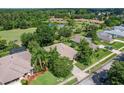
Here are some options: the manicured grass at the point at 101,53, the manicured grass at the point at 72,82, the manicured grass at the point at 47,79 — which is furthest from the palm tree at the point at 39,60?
the manicured grass at the point at 101,53

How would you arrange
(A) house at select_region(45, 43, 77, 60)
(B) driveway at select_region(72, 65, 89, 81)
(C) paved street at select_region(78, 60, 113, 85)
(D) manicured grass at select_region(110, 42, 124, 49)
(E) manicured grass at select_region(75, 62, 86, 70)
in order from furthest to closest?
(D) manicured grass at select_region(110, 42, 124, 49)
(A) house at select_region(45, 43, 77, 60)
(E) manicured grass at select_region(75, 62, 86, 70)
(B) driveway at select_region(72, 65, 89, 81)
(C) paved street at select_region(78, 60, 113, 85)

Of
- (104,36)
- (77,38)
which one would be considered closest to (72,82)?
(77,38)

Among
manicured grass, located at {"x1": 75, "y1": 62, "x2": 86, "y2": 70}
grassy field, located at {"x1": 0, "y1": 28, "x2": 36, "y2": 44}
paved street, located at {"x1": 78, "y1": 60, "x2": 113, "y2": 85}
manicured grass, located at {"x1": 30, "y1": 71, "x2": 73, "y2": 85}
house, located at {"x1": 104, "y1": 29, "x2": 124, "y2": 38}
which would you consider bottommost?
paved street, located at {"x1": 78, "y1": 60, "x2": 113, "y2": 85}

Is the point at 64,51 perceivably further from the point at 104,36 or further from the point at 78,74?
the point at 104,36

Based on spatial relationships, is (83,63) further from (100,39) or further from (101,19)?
(101,19)

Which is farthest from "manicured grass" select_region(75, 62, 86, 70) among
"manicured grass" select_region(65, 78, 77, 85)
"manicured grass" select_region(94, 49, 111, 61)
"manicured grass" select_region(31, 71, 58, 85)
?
"manicured grass" select_region(31, 71, 58, 85)

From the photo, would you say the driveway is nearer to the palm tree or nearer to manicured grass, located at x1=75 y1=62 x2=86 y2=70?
manicured grass, located at x1=75 y1=62 x2=86 y2=70

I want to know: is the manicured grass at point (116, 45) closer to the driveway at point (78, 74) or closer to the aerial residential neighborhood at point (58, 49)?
the aerial residential neighborhood at point (58, 49)

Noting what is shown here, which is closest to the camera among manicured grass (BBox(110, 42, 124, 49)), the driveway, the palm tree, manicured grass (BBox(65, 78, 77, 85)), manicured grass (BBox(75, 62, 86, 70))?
manicured grass (BBox(65, 78, 77, 85))
